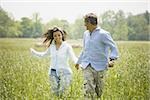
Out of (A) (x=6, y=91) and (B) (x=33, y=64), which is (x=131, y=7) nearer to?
(B) (x=33, y=64)

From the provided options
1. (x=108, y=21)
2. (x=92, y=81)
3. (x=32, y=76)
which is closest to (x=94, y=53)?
(x=92, y=81)

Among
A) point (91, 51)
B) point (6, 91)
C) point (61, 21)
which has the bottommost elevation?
point (6, 91)

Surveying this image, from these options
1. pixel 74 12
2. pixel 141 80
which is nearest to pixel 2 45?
pixel 74 12

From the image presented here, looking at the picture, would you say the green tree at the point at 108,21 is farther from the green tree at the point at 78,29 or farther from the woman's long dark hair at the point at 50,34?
the woman's long dark hair at the point at 50,34

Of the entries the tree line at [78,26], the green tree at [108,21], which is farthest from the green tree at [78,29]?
the green tree at [108,21]

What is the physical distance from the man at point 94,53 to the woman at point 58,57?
87 millimetres

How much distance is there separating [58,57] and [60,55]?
2 cm

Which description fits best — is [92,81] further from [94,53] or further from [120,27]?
[120,27]

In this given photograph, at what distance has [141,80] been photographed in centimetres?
306

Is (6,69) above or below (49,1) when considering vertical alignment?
below

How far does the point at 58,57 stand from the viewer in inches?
113

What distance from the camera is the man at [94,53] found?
109 inches

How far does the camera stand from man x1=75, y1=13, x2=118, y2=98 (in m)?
2.77

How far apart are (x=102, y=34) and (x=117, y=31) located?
256mm
